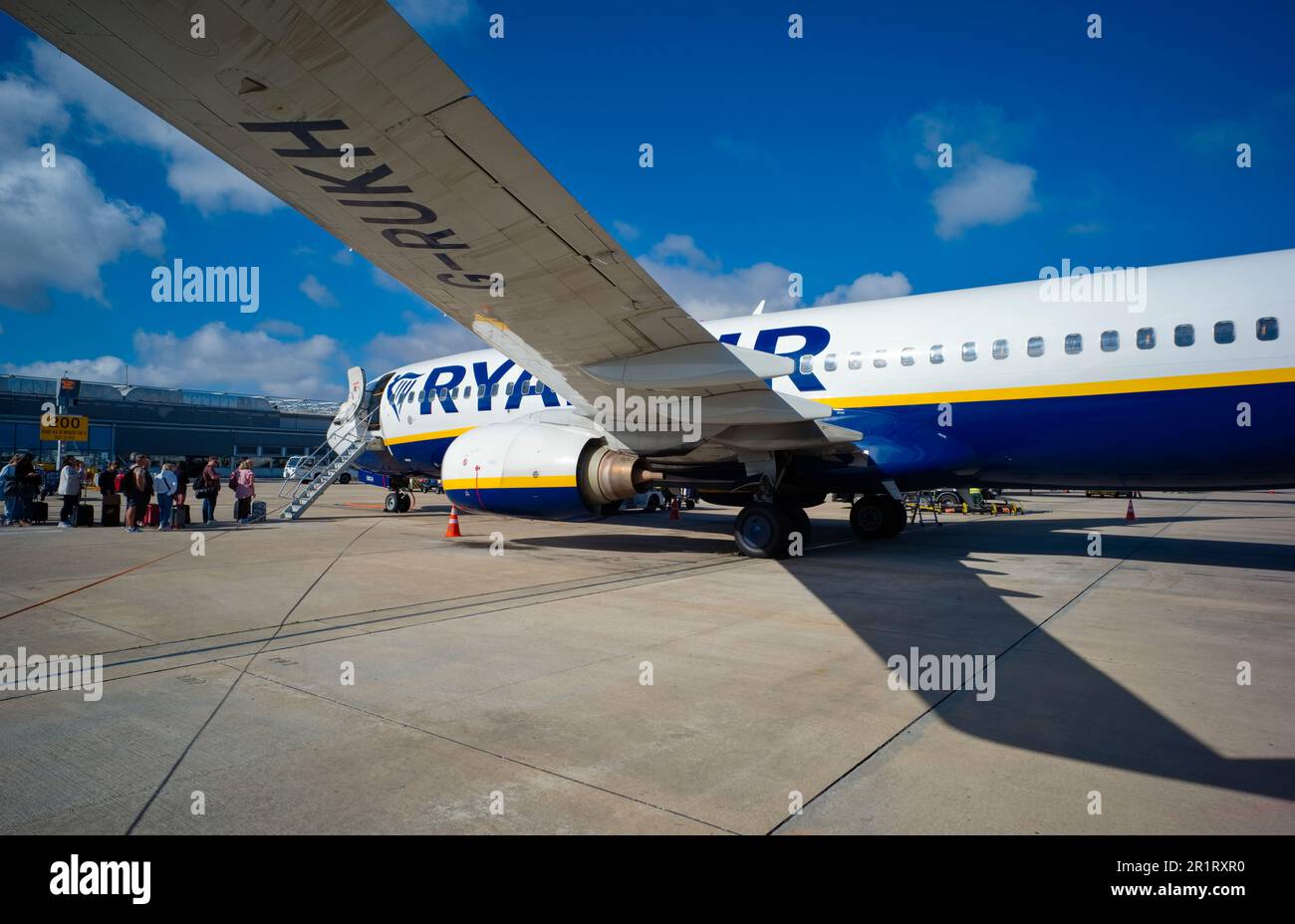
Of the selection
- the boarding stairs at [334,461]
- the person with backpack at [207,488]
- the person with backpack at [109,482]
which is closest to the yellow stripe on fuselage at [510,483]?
the person with backpack at [207,488]

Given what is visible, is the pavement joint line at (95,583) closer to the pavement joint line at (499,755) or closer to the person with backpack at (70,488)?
the pavement joint line at (499,755)

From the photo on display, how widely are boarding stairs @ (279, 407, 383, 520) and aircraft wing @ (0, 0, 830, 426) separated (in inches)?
408

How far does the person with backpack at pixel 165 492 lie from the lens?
42.3ft

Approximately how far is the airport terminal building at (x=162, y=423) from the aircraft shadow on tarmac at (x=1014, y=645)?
50408 millimetres

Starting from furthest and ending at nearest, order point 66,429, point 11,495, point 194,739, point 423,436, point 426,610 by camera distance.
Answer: point 66,429, point 423,436, point 11,495, point 426,610, point 194,739

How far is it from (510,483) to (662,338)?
12.0 feet

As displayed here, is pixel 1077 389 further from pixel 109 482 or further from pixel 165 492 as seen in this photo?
pixel 109 482

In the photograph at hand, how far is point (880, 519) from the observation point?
12688 mm

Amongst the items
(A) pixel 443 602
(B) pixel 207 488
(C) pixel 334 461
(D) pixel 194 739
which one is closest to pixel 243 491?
(B) pixel 207 488

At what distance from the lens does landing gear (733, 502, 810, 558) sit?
955 centimetres

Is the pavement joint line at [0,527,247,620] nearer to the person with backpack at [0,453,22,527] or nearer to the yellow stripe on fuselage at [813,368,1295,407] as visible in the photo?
the person with backpack at [0,453,22,527]

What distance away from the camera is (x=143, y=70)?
13.1ft
